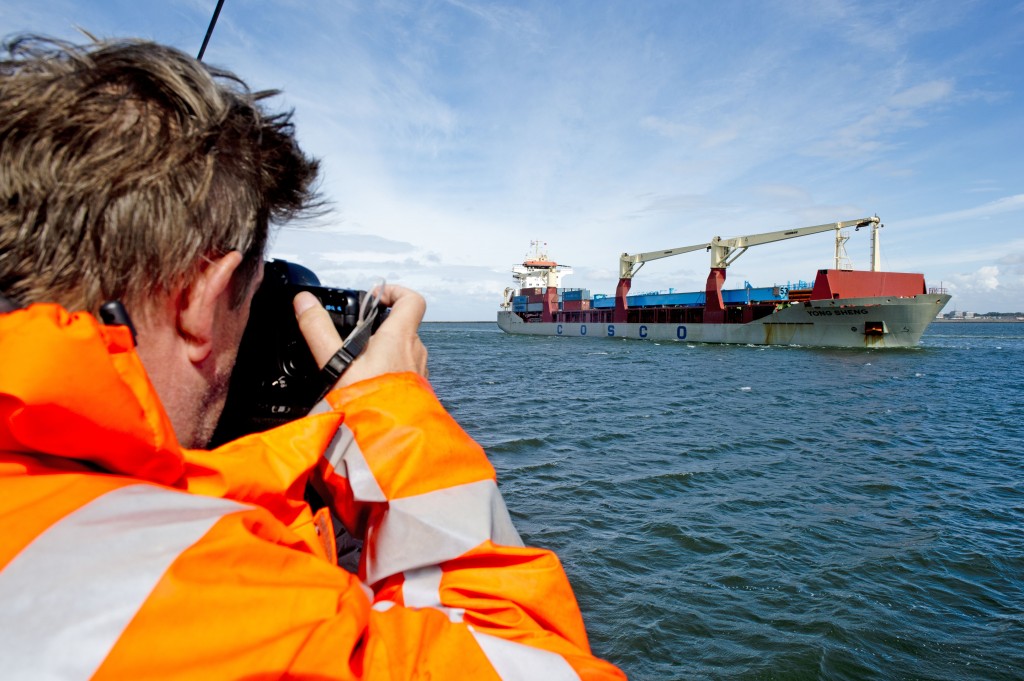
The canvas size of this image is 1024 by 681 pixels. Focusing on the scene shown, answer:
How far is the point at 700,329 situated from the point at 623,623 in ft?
104

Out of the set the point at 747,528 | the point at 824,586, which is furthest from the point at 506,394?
the point at 824,586

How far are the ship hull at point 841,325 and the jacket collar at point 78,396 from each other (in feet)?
98.3

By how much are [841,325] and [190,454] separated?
30692mm

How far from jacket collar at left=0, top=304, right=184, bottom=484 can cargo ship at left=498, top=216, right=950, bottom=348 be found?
2974 centimetres

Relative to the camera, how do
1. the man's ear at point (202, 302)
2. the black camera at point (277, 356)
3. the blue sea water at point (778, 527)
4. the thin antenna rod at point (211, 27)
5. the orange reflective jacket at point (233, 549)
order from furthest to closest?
the blue sea water at point (778, 527)
the thin antenna rod at point (211, 27)
the black camera at point (277, 356)
the man's ear at point (202, 302)
the orange reflective jacket at point (233, 549)

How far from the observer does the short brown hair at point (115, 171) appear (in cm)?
69

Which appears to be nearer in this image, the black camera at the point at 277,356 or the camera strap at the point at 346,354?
the camera strap at the point at 346,354

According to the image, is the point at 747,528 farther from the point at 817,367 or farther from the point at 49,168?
the point at 817,367

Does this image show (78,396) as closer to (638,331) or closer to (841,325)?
(841,325)

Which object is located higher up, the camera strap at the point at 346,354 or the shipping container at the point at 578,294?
the shipping container at the point at 578,294

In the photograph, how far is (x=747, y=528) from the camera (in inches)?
185

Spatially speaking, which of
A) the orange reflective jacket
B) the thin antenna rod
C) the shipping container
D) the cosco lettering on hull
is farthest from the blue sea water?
the shipping container

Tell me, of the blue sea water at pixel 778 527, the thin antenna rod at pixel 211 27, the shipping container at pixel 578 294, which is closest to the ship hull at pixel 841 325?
the shipping container at pixel 578 294

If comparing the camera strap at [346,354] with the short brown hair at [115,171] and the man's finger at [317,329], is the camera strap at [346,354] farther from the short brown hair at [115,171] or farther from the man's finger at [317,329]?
the short brown hair at [115,171]
